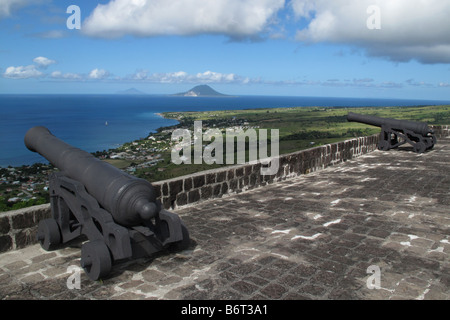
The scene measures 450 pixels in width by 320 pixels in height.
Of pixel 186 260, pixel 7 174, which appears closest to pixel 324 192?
pixel 186 260

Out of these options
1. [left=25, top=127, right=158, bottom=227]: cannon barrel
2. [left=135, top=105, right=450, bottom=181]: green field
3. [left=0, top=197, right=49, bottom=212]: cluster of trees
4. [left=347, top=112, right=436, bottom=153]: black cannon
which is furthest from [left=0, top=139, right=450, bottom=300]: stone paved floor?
[left=135, top=105, right=450, bottom=181]: green field

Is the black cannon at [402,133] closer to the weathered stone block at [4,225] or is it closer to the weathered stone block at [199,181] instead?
the weathered stone block at [199,181]

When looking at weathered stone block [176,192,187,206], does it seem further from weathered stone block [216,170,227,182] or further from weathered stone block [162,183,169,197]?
weathered stone block [216,170,227,182]

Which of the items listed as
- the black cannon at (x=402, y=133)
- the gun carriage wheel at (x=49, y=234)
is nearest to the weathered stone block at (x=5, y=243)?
the gun carriage wheel at (x=49, y=234)

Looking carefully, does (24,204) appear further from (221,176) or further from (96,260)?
(221,176)

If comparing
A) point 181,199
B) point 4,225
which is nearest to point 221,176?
point 181,199
